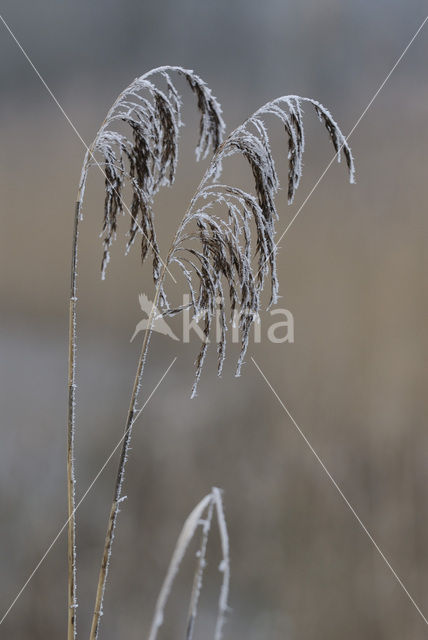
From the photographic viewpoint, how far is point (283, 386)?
3.04 ft

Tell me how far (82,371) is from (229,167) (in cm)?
42

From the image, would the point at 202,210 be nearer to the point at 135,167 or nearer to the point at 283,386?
the point at 135,167

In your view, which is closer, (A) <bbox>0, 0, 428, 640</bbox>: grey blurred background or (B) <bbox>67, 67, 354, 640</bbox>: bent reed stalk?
(B) <bbox>67, 67, 354, 640</bbox>: bent reed stalk

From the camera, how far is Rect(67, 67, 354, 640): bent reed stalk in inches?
30.5

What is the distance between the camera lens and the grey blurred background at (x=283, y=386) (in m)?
0.91

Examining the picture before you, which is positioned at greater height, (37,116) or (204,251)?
(37,116)

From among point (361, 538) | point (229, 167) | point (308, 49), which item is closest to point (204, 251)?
point (229, 167)

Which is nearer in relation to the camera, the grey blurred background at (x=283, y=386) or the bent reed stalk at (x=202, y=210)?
the bent reed stalk at (x=202, y=210)

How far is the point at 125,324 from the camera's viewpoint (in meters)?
0.96

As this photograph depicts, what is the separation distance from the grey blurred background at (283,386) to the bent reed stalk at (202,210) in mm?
58

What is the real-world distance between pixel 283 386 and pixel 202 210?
316mm

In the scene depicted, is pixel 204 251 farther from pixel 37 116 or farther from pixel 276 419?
pixel 37 116

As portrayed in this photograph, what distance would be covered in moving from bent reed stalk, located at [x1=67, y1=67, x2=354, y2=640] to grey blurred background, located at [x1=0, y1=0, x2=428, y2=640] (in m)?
0.06

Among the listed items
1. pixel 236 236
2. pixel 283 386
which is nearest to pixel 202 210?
pixel 236 236
